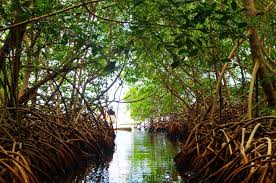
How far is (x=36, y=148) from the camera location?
17.3 ft

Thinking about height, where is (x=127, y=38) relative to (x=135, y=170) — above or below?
above

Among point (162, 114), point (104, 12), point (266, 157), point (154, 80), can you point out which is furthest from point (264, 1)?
point (162, 114)

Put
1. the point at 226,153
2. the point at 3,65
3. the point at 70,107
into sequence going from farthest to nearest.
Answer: the point at 70,107 < the point at 226,153 < the point at 3,65

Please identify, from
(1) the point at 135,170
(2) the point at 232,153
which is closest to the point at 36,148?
(1) the point at 135,170

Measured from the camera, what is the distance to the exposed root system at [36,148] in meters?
4.06

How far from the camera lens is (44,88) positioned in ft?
29.2

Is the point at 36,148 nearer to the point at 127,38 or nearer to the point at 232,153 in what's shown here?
the point at 127,38

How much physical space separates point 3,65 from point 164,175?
2.69 m

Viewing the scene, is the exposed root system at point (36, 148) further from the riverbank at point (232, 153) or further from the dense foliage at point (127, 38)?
the riverbank at point (232, 153)

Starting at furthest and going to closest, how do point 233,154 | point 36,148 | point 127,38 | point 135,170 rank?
point 135,170 → point 127,38 → point 36,148 → point 233,154

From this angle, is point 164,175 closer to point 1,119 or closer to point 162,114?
point 1,119

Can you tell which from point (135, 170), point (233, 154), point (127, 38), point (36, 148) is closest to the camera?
point (233, 154)

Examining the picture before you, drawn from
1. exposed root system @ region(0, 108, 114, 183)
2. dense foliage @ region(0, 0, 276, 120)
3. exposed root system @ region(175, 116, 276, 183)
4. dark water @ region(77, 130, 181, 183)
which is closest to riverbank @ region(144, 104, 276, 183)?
exposed root system @ region(175, 116, 276, 183)

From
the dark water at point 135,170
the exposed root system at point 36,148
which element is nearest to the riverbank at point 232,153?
the dark water at point 135,170
